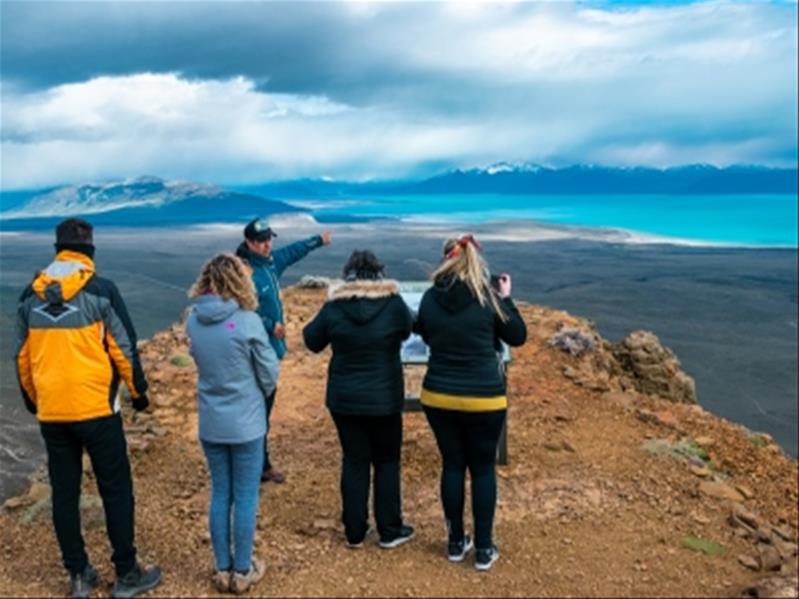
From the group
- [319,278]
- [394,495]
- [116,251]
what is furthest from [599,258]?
[394,495]

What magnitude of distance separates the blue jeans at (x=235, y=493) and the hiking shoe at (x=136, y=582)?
1.45 feet

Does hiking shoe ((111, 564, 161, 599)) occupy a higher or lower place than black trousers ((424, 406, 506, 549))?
lower

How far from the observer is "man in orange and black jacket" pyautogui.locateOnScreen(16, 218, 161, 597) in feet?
16.8

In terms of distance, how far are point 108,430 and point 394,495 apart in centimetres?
209

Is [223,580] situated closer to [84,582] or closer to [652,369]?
[84,582]

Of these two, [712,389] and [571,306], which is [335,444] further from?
[571,306]

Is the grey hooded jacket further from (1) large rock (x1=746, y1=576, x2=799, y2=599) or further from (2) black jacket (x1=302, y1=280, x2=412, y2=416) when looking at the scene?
(1) large rock (x1=746, y1=576, x2=799, y2=599)

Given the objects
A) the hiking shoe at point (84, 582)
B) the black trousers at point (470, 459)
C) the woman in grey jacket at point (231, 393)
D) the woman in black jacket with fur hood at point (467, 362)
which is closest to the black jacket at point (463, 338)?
the woman in black jacket with fur hood at point (467, 362)

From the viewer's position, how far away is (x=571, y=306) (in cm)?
10369

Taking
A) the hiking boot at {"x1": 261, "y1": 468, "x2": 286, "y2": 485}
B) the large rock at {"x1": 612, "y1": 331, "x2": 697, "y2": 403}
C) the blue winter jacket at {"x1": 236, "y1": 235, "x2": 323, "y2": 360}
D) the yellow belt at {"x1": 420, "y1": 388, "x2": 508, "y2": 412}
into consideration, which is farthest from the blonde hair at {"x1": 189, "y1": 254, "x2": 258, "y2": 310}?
the large rock at {"x1": 612, "y1": 331, "x2": 697, "y2": 403}

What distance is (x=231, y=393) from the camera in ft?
17.7

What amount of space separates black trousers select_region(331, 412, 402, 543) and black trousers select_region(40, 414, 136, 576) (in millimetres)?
1478

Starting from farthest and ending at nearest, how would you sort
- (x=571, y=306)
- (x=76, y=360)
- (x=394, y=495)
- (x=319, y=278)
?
(x=571, y=306)
(x=319, y=278)
(x=394, y=495)
(x=76, y=360)

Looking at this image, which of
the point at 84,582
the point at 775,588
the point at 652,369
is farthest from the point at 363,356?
the point at 652,369
